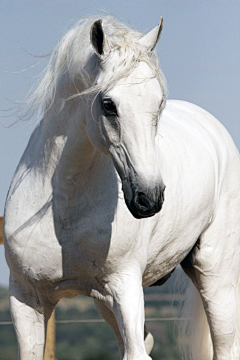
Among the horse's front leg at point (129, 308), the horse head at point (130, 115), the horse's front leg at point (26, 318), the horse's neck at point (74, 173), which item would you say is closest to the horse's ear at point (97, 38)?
the horse head at point (130, 115)

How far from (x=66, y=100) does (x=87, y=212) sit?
422 mm

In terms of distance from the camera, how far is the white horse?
1.83m

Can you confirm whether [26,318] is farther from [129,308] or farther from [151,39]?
[151,39]

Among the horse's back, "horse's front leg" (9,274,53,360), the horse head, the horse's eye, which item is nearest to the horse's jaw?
the horse head

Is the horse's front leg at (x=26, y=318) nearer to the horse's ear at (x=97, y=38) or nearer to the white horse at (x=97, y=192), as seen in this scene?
the white horse at (x=97, y=192)

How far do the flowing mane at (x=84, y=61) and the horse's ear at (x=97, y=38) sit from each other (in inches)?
1.3

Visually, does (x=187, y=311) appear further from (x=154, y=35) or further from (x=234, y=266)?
(x=154, y=35)

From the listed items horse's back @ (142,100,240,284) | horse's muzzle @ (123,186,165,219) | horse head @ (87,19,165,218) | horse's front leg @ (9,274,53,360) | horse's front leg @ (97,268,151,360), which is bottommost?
horse's front leg @ (9,274,53,360)

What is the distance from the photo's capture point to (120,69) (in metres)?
1.84

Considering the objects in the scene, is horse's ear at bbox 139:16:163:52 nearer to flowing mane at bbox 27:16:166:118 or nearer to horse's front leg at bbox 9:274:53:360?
flowing mane at bbox 27:16:166:118

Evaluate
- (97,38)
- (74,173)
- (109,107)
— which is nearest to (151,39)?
(97,38)

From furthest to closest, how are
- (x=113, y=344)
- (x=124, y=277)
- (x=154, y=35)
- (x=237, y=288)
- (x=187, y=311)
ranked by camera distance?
(x=113, y=344), (x=187, y=311), (x=237, y=288), (x=124, y=277), (x=154, y=35)

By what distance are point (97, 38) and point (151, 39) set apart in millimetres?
217

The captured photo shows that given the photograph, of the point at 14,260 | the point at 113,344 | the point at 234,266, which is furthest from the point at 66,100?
the point at 113,344
